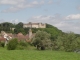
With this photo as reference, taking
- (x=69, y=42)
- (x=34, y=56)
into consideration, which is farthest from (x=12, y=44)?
(x=34, y=56)

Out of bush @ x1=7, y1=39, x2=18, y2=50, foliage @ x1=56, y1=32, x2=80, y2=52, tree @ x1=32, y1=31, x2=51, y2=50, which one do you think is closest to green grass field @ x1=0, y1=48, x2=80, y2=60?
bush @ x1=7, y1=39, x2=18, y2=50

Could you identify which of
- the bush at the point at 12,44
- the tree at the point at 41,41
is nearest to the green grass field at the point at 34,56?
the bush at the point at 12,44

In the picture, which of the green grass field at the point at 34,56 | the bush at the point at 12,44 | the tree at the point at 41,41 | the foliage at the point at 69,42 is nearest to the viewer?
the green grass field at the point at 34,56

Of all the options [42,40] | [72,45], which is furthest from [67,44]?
[42,40]

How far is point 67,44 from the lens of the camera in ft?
189

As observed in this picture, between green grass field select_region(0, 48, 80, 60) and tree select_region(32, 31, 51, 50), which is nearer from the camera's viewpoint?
green grass field select_region(0, 48, 80, 60)

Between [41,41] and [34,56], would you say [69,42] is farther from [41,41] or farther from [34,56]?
[34,56]

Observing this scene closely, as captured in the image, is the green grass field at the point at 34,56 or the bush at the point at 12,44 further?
the bush at the point at 12,44

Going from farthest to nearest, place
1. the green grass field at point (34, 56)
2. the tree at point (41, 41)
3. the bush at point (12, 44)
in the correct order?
1. the tree at point (41, 41)
2. the bush at point (12, 44)
3. the green grass field at point (34, 56)

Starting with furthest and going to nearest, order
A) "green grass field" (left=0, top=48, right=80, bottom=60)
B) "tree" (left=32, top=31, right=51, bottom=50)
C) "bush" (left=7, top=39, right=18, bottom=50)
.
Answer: "tree" (left=32, top=31, right=51, bottom=50) < "bush" (left=7, top=39, right=18, bottom=50) < "green grass field" (left=0, top=48, right=80, bottom=60)

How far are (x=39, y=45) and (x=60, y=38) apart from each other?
1639 centimetres

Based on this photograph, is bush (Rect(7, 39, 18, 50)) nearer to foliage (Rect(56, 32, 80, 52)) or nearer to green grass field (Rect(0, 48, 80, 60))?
green grass field (Rect(0, 48, 80, 60))

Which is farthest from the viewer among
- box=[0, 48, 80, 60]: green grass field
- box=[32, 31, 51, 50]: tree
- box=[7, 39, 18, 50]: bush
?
box=[32, 31, 51, 50]: tree

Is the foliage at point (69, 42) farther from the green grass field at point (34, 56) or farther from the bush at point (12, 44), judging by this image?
the green grass field at point (34, 56)
